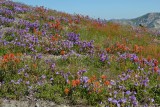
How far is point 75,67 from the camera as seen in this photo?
39.2 ft

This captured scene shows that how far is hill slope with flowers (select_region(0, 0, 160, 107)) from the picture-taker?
981cm

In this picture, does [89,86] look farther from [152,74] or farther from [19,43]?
[19,43]

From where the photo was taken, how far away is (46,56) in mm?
13625

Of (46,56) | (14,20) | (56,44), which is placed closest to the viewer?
(46,56)

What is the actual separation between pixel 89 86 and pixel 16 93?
2.12 metres

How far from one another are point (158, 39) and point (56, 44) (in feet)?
31.2

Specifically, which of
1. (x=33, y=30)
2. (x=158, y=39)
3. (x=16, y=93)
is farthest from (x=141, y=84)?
(x=158, y=39)

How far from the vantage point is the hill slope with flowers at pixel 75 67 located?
32.2 feet

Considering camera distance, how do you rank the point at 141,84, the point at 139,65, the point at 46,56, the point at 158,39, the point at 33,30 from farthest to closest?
the point at 158,39
the point at 33,30
the point at 46,56
the point at 139,65
the point at 141,84

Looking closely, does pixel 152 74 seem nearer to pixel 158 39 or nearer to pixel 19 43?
pixel 19 43

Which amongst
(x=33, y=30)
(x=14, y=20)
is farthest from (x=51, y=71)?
(x=14, y=20)

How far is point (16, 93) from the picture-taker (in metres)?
9.65

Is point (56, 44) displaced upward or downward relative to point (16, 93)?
upward

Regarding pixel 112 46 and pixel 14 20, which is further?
pixel 14 20
